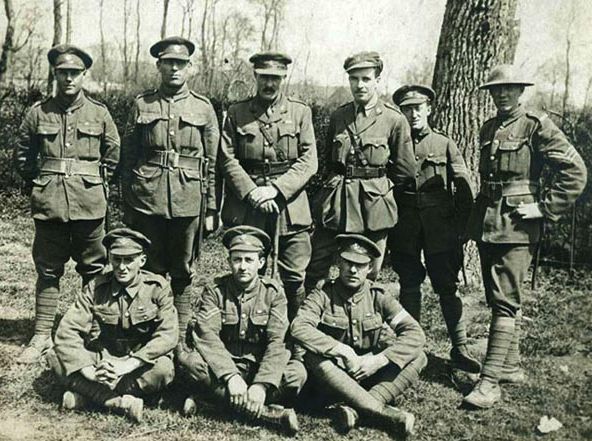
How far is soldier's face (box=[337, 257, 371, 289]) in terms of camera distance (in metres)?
3.94

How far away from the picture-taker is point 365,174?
14.6 ft

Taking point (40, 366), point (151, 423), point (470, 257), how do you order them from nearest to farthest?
point (151, 423) → point (40, 366) → point (470, 257)

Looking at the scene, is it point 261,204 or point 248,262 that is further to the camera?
point 261,204

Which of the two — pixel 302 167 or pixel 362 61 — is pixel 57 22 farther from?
pixel 362 61

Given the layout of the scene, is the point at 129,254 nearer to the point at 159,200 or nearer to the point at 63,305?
the point at 159,200

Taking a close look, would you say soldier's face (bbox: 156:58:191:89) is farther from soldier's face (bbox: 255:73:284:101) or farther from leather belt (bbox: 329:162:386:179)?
leather belt (bbox: 329:162:386:179)

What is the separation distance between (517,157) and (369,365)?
162 cm

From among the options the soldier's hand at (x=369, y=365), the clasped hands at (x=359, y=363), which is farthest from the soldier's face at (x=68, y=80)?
the soldier's hand at (x=369, y=365)

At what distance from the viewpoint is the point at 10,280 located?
6.79 metres

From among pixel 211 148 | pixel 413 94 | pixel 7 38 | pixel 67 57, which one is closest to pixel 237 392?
pixel 211 148

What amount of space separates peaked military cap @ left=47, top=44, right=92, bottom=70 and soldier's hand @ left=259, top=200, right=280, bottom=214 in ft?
5.39

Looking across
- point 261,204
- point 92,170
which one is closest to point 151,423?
point 261,204

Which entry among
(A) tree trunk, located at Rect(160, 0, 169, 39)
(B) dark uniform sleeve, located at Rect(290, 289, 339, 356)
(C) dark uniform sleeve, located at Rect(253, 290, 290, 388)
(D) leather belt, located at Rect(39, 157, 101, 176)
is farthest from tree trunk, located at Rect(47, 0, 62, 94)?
(B) dark uniform sleeve, located at Rect(290, 289, 339, 356)

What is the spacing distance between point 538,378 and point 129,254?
9.63 ft
